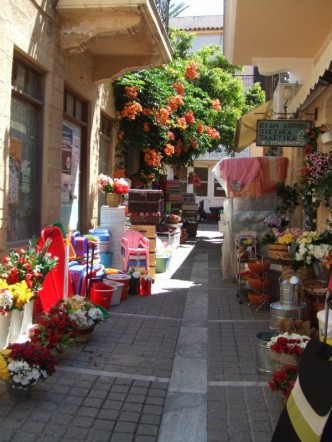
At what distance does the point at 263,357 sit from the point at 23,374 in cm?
213

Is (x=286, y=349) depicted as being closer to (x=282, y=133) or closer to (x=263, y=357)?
(x=263, y=357)

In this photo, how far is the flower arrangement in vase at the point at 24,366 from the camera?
3.77 m

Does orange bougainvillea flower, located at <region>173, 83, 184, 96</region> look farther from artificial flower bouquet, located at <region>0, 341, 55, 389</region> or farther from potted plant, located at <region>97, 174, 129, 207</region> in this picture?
artificial flower bouquet, located at <region>0, 341, 55, 389</region>

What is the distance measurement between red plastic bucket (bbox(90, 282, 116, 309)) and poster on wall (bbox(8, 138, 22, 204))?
1.58m

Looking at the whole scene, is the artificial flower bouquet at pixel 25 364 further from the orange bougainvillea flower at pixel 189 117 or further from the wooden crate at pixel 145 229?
the orange bougainvillea flower at pixel 189 117

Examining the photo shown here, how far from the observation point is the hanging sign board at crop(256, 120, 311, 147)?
791 cm

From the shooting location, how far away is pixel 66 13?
7426 mm

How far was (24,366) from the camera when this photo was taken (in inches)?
150

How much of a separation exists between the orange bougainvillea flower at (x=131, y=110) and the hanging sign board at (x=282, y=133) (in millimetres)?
3617

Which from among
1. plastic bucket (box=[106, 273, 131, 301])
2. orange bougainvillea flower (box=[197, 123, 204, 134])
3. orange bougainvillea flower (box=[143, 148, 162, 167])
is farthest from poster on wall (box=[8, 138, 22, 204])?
orange bougainvillea flower (box=[197, 123, 204, 134])

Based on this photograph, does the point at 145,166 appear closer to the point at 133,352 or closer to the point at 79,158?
the point at 79,158

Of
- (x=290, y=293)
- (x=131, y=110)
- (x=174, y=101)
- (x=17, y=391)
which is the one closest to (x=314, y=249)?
(x=290, y=293)

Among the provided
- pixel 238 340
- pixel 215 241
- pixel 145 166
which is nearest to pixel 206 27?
pixel 215 241

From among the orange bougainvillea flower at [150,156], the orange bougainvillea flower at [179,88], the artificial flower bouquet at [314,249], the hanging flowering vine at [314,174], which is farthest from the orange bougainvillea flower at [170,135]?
the artificial flower bouquet at [314,249]
